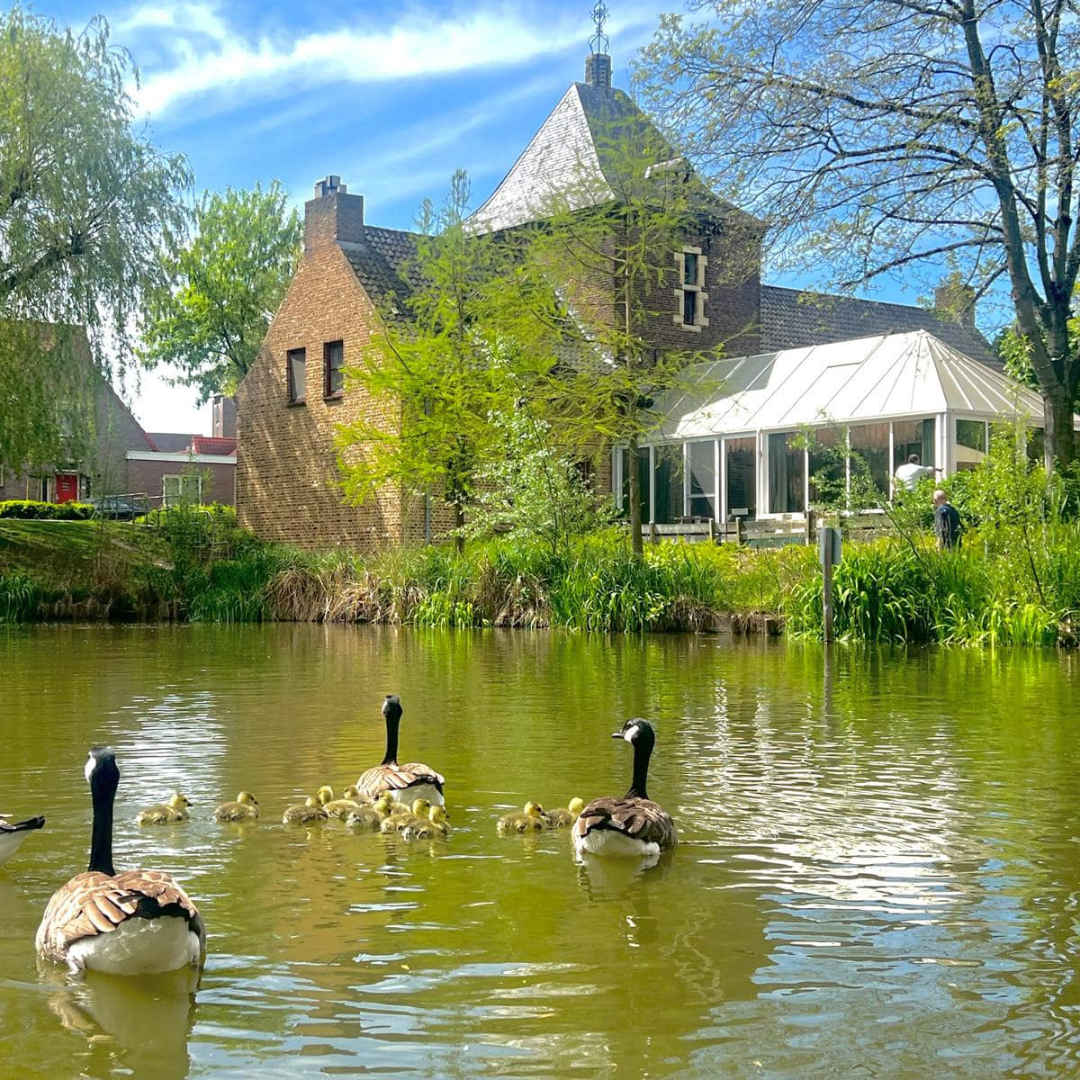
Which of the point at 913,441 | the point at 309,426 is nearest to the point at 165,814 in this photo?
the point at 913,441

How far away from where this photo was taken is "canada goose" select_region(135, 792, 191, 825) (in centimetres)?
654

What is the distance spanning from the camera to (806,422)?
31578 millimetres

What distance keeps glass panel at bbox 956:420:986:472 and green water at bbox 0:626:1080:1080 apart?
19260mm

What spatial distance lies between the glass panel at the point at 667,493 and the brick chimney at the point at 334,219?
422 inches

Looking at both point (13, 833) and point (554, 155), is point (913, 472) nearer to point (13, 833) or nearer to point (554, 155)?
point (554, 155)

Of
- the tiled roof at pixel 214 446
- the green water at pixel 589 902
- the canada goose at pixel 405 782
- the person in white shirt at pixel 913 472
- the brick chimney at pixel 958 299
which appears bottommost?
the green water at pixel 589 902

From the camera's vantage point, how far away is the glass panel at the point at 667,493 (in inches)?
1407

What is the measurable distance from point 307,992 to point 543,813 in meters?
2.60

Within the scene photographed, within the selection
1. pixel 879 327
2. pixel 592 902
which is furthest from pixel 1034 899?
pixel 879 327

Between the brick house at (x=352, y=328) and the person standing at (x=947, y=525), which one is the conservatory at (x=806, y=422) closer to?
the brick house at (x=352, y=328)

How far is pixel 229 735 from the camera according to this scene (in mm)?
9852

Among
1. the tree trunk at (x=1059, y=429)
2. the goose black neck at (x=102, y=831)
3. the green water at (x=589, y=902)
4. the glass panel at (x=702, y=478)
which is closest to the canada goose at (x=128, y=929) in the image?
the green water at (x=589, y=902)

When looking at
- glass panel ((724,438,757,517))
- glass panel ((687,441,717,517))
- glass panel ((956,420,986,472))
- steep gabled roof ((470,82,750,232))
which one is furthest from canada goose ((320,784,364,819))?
glass panel ((687,441,717,517))

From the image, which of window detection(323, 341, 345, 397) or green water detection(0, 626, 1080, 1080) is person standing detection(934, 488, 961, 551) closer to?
green water detection(0, 626, 1080, 1080)
